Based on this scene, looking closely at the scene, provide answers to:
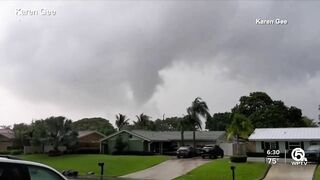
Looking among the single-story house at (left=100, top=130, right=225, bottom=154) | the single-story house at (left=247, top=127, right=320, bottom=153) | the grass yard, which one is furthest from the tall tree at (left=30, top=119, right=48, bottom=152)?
the single-story house at (left=247, top=127, right=320, bottom=153)

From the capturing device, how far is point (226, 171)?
4444 centimetres

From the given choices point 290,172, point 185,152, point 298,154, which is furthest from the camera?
point 185,152

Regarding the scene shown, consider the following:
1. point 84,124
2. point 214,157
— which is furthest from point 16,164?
point 84,124

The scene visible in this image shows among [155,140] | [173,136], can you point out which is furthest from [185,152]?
[173,136]

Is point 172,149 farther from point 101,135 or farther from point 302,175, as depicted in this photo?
point 302,175

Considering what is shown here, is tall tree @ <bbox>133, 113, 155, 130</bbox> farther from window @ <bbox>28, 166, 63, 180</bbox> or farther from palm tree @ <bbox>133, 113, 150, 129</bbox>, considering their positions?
window @ <bbox>28, 166, 63, 180</bbox>

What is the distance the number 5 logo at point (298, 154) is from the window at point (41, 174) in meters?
47.8

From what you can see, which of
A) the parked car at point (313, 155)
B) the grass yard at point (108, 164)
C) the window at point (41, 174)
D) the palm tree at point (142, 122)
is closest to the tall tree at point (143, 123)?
the palm tree at point (142, 122)

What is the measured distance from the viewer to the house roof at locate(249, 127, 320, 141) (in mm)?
58312

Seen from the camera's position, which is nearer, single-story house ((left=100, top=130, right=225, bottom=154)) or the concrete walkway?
the concrete walkway

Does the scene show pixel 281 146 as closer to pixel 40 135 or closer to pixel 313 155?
pixel 313 155

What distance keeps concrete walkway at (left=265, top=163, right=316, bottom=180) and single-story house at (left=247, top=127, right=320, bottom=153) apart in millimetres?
10471

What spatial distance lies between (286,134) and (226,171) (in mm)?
18540

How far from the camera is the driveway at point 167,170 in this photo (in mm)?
45206
